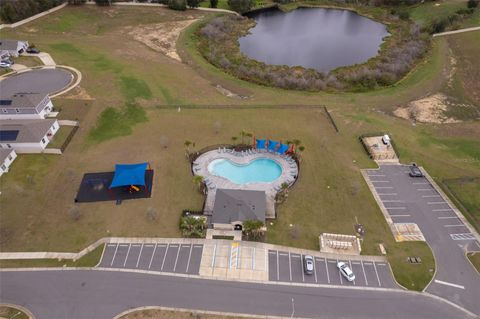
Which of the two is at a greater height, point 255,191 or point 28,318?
point 255,191

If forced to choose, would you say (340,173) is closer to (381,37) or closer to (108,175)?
(108,175)

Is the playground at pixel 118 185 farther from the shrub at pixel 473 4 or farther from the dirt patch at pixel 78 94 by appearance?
the shrub at pixel 473 4

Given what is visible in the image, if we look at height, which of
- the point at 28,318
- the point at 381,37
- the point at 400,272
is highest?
the point at 381,37

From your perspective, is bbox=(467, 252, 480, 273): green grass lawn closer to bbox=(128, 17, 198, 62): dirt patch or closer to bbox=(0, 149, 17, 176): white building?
bbox=(0, 149, 17, 176): white building

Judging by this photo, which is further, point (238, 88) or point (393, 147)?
point (238, 88)

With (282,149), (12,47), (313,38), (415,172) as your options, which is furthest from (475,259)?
(12,47)

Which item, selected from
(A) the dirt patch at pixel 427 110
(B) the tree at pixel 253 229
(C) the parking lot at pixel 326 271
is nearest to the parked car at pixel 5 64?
(B) the tree at pixel 253 229

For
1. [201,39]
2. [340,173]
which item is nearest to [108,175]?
[340,173]
